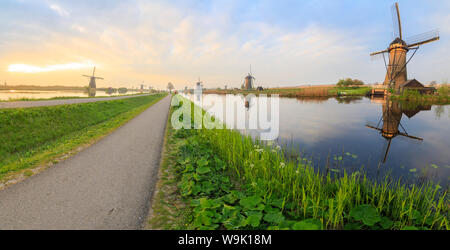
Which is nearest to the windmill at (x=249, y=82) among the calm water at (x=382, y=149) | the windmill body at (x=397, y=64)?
the windmill body at (x=397, y=64)

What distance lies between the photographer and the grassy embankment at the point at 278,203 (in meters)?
3.02

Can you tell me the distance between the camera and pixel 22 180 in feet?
15.7

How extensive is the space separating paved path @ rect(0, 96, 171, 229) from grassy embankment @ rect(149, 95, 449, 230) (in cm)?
53

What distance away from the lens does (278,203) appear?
3.56 m

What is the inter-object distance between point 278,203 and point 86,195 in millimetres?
4343

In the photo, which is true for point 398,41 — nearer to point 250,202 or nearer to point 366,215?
point 366,215

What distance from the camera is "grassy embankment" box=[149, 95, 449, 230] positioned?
3020 mm

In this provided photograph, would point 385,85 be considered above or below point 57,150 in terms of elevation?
above

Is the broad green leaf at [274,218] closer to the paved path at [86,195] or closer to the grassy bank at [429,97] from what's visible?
the paved path at [86,195]

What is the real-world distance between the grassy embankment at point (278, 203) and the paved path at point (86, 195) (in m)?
0.53

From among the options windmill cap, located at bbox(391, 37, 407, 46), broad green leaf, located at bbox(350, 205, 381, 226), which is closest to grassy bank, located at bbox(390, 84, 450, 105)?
windmill cap, located at bbox(391, 37, 407, 46)
